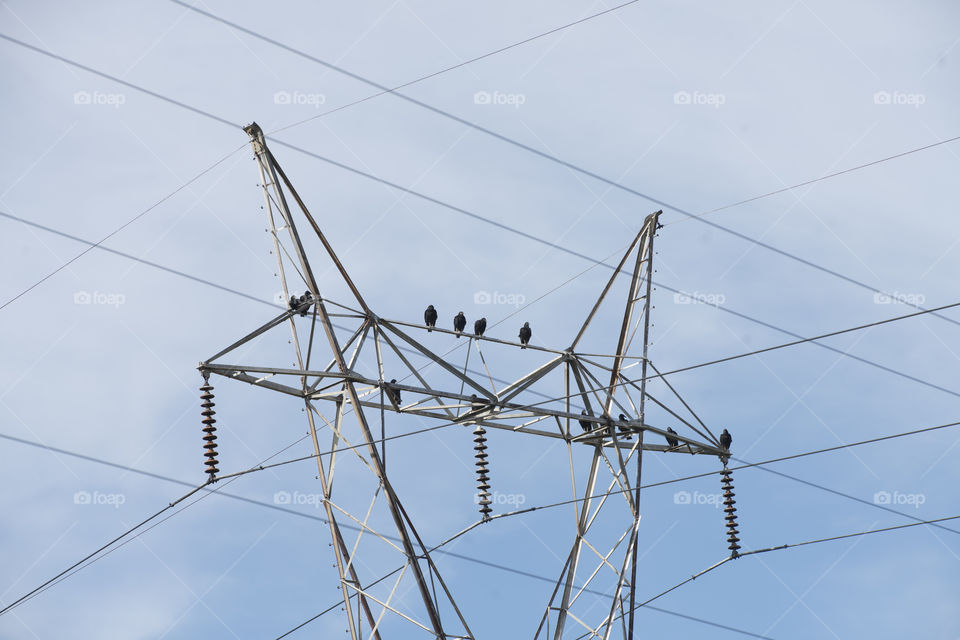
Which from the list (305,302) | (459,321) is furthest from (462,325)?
(305,302)

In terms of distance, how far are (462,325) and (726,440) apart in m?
5.64

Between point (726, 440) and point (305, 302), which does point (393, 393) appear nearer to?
point (305, 302)

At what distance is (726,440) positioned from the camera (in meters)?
28.6

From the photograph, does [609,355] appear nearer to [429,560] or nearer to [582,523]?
[582,523]

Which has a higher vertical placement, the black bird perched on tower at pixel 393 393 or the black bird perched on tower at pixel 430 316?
the black bird perched on tower at pixel 430 316

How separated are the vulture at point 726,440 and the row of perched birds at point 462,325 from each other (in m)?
4.16

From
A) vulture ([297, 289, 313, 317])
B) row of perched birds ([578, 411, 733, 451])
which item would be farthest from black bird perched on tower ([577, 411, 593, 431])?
vulture ([297, 289, 313, 317])

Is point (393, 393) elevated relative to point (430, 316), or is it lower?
lower

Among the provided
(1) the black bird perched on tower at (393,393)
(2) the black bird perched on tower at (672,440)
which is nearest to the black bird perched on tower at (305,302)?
(1) the black bird perched on tower at (393,393)

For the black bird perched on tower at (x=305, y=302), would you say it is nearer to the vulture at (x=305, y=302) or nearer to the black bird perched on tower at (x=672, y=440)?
the vulture at (x=305, y=302)

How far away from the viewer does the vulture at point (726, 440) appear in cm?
2856

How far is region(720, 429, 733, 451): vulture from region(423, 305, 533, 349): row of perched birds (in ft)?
13.6

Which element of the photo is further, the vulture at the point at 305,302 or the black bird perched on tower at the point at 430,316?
the black bird perched on tower at the point at 430,316

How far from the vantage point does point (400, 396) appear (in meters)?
25.8
